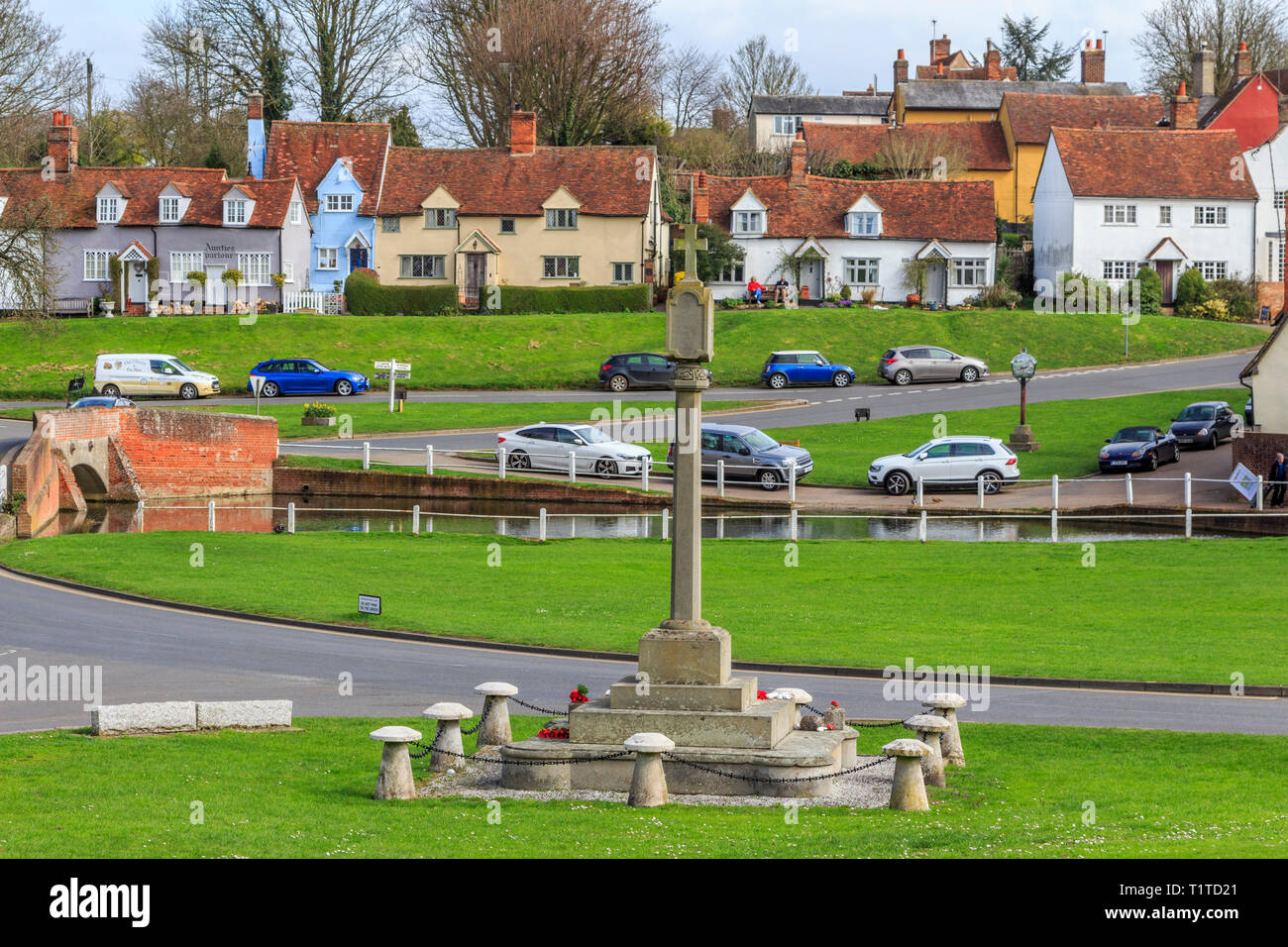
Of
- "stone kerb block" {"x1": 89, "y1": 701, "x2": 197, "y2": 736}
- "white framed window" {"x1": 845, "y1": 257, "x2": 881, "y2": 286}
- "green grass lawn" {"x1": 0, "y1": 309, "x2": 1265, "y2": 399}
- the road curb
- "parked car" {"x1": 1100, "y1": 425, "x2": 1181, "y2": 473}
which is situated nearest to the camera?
"stone kerb block" {"x1": 89, "y1": 701, "x2": 197, "y2": 736}

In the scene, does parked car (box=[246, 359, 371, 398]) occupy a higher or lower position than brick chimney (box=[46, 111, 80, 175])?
lower

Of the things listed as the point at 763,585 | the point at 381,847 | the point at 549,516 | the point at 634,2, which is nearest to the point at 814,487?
the point at 549,516


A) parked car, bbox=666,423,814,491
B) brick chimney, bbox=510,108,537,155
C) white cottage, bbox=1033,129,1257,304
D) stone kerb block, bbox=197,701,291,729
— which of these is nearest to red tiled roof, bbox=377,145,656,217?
brick chimney, bbox=510,108,537,155

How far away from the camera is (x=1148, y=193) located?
7506cm

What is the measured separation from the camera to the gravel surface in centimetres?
A: 1427

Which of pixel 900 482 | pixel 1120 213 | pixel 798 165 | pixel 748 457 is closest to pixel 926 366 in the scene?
pixel 900 482

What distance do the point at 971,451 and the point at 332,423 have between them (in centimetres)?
2039

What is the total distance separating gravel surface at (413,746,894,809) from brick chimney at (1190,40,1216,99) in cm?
8496

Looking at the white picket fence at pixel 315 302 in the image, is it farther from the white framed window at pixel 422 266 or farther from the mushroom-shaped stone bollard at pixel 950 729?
the mushroom-shaped stone bollard at pixel 950 729

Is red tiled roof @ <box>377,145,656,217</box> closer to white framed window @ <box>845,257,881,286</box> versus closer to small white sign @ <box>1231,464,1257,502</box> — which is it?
white framed window @ <box>845,257,881,286</box>

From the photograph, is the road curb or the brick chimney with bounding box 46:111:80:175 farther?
the brick chimney with bounding box 46:111:80:175

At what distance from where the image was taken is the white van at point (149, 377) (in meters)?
55.8

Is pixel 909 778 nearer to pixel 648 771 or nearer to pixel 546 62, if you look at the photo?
pixel 648 771

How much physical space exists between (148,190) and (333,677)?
198 ft
